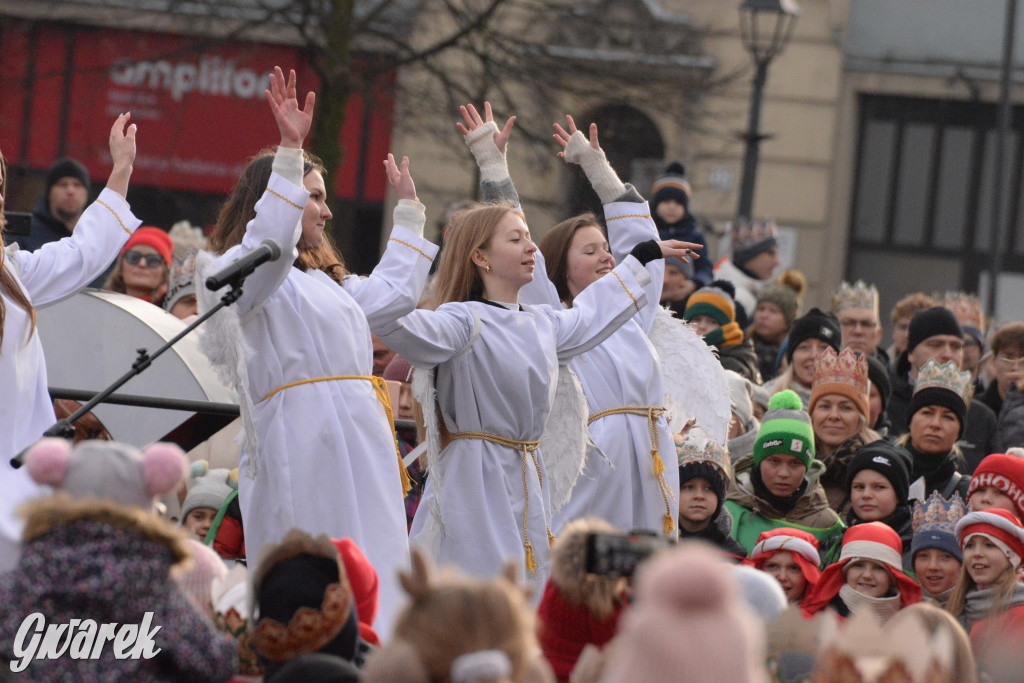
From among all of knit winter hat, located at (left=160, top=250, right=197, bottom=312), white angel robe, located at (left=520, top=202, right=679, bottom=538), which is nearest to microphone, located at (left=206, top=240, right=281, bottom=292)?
white angel robe, located at (left=520, top=202, right=679, bottom=538)

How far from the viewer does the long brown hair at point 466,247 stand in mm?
5133

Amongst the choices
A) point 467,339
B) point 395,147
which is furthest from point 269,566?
point 395,147

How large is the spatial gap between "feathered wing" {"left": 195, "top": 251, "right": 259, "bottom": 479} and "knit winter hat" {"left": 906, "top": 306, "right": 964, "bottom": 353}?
16.9 feet

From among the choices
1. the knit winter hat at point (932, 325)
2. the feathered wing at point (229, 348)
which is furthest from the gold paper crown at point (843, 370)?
the feathered wing at point (229, 348)

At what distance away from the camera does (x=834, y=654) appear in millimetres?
2773

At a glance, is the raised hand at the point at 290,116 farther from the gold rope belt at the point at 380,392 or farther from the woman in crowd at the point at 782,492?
the woman in crowd at the point at 782,492

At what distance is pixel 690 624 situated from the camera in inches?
86.6

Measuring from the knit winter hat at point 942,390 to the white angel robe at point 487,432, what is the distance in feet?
8.74

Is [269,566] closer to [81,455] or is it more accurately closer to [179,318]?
[81,455]

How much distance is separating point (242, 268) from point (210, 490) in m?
2.27

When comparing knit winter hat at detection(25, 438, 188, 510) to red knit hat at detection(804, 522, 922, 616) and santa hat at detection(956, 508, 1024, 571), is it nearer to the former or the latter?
red knit hat at detection(804, 522, 922, 616)

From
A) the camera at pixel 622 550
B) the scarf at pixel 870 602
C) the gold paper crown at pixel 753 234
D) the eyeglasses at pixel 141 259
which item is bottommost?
the scarf at pixel 870 602

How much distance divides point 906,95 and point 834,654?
1656 cm

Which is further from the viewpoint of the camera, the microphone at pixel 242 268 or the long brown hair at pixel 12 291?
the long brown hair at pixel 12 291
